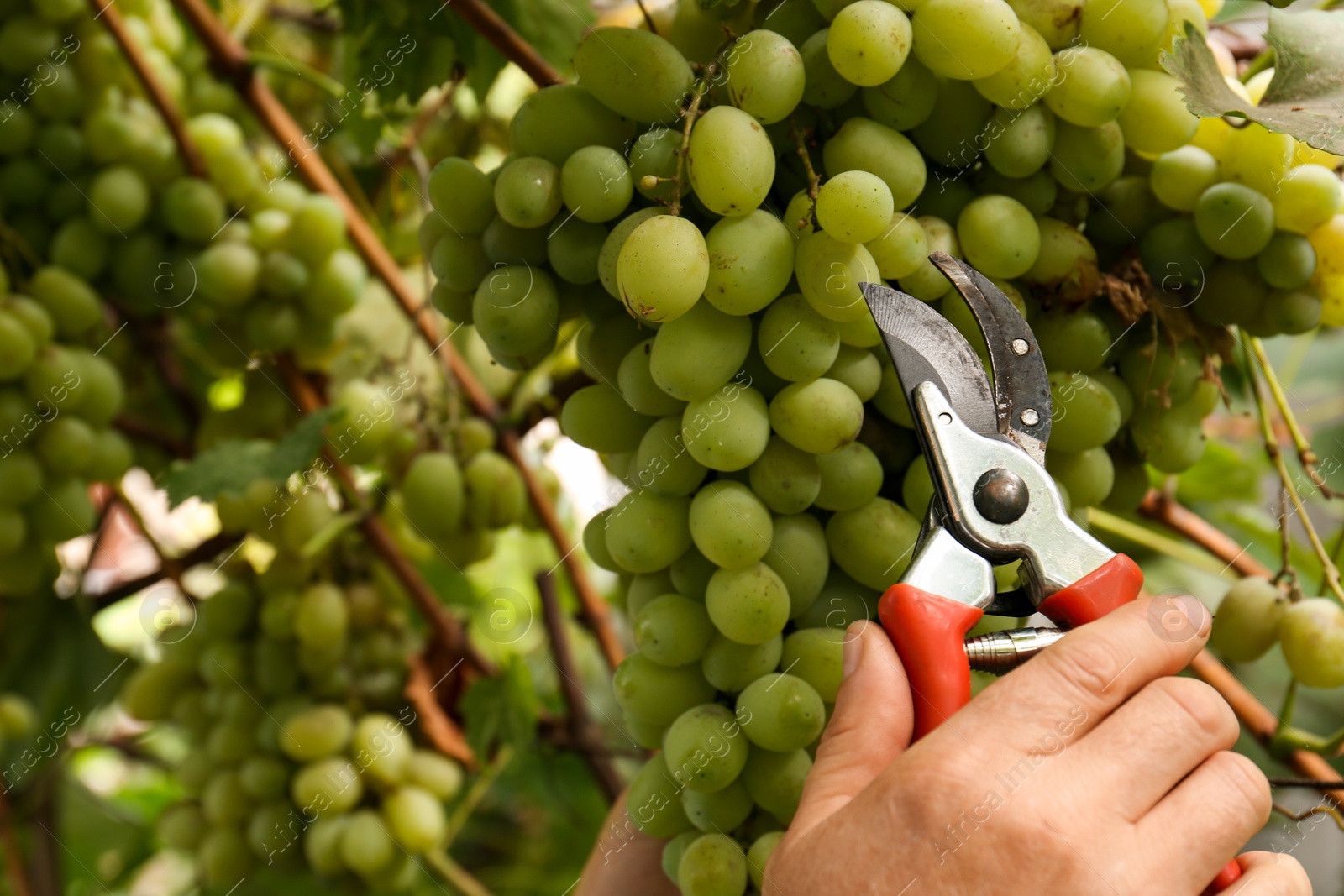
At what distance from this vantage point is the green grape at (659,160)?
48 cm

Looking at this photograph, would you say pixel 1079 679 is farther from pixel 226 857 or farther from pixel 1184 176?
pixel 226 857

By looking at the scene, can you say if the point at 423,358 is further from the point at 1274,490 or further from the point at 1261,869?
the point at 1274,490

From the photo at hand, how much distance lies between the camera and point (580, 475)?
1268mm

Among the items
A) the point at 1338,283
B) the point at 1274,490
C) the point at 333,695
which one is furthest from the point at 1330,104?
the point at 333,695

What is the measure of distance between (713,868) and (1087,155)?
1.35 ft

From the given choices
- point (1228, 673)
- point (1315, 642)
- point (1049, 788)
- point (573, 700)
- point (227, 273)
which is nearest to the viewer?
point (1049, 788)

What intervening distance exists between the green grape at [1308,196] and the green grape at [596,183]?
35 cm

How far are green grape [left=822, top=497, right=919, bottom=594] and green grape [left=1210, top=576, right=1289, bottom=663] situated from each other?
0.25 metres

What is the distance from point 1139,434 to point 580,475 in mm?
798

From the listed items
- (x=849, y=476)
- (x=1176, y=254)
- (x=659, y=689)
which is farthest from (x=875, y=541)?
(x=1176, y=254)

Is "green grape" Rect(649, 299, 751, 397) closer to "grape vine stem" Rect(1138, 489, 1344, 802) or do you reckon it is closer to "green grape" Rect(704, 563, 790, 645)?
"green grape" Rect(704, 563, 790, 645)

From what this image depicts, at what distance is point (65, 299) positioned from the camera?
2.67 feet

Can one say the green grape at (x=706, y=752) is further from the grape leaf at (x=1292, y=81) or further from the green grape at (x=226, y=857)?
the green grape at (x=226, y=857)

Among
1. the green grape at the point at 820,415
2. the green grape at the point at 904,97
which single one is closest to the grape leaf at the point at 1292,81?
the green grape at the point at 904,97
